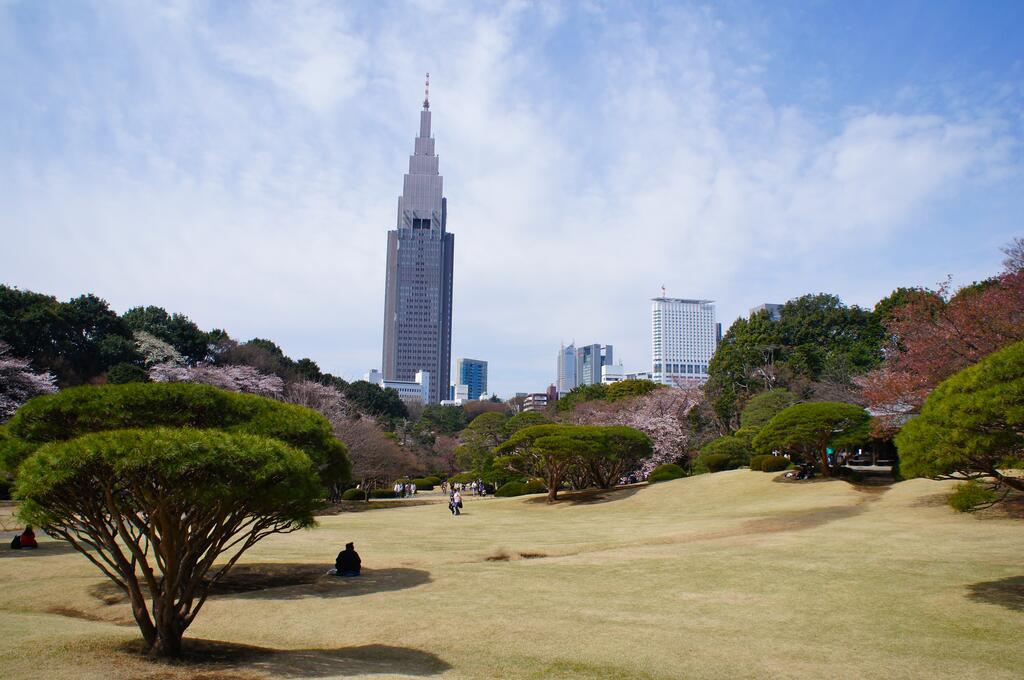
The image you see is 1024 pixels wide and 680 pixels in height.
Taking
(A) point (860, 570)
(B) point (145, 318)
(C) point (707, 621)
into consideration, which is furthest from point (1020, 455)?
(B) point (145, 318)

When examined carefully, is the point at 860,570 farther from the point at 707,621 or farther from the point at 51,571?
the point at 51,571

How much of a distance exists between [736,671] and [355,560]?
1028 centimetres

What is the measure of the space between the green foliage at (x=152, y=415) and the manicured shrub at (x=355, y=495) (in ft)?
104

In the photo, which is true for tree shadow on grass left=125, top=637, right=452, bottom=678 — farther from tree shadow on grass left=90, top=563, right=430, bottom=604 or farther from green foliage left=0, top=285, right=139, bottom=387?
green foliage left=0, top=285, right=139, bottom=387

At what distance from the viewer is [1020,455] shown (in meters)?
11.7

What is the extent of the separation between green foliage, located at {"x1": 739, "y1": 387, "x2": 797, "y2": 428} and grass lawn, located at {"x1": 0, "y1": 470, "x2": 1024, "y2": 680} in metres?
21.1

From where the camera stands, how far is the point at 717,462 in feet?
137

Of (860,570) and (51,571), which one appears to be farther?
(51,571)

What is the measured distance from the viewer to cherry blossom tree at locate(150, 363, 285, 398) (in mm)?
51625

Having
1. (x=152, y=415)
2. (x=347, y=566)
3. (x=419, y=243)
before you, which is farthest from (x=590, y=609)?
(x=419, y=243)

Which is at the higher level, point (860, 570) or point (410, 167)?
point (410, 167)

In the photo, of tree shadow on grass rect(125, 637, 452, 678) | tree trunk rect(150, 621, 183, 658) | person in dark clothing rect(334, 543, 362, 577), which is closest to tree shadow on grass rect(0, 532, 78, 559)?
person in dark clothing rect(334, 543, 362, 577)

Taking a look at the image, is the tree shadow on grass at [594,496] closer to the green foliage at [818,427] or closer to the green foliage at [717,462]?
the green foliage at [717,462]

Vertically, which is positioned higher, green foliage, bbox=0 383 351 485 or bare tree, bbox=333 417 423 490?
green foliage, bbox=0 383 351 485
